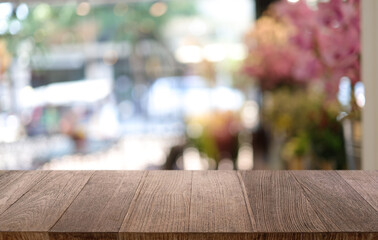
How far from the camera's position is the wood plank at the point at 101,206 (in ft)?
2.97

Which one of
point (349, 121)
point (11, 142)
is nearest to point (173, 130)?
point (11, 142)

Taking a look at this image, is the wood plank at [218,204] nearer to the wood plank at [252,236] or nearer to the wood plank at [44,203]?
the wood plank at [252,236]

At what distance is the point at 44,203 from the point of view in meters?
1.06

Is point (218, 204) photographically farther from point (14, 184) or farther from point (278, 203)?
point (14, 184)

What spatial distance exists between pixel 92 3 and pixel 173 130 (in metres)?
1.58

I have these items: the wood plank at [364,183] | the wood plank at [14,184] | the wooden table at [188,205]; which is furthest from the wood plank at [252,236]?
the wood plank at [14,184]

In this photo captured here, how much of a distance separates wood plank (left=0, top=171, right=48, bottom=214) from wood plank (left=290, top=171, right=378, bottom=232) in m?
0.56

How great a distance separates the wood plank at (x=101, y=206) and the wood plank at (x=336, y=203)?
13.4 inches

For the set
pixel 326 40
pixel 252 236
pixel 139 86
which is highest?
pixel 326 40

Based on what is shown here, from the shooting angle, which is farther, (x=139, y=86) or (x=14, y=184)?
(x=139, y=86)

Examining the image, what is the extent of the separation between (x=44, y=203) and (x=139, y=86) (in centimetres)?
502

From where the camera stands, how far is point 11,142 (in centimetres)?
436

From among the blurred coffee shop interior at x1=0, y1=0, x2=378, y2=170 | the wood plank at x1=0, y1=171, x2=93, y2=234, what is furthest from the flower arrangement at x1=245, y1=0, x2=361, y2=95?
the blurred coffee shop interior at x1=0, y1=0, x2=378, y2=170

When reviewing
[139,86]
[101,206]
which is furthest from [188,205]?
[139,86]
